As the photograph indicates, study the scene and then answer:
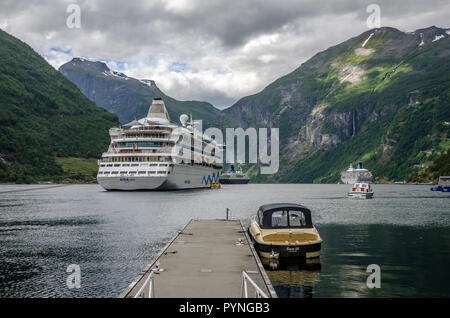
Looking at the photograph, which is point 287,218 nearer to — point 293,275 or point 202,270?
point 293,275

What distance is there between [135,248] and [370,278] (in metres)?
16.9

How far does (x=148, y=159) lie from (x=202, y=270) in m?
94.8

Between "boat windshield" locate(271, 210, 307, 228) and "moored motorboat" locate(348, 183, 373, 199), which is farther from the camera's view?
"moored motorboat" locate(348, 183, 373, 199)

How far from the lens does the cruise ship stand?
10738cm

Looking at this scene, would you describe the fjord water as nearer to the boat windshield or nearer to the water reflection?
the water reflection

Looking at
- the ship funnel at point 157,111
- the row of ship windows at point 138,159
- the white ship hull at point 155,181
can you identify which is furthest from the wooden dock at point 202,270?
the ship funnel at point 157,111

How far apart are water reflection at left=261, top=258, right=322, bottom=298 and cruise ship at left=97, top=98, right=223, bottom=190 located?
84.2 metres

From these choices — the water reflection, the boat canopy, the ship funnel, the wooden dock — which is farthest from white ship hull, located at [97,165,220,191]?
the water reflection

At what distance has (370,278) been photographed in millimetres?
21422

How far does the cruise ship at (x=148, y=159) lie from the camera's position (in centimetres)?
10738
